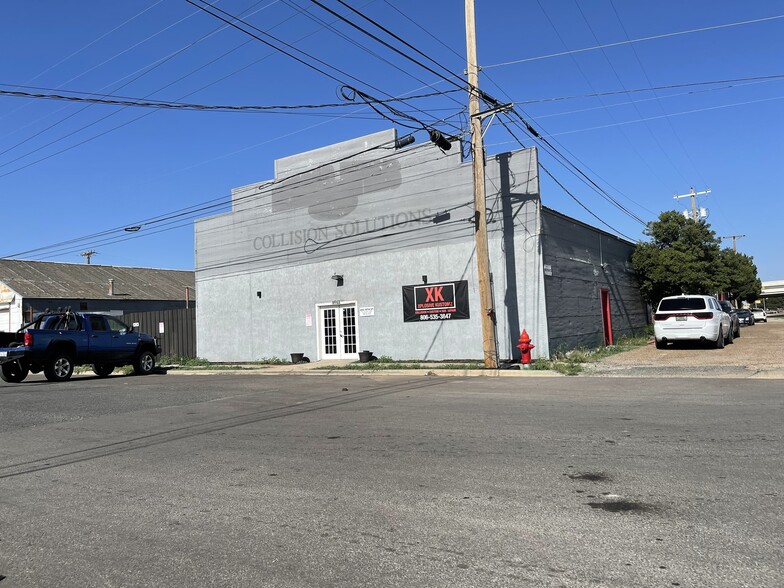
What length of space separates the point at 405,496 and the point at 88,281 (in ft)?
153

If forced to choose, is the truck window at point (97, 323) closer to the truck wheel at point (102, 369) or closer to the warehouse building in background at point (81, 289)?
the truck wheel at point (102, 369)

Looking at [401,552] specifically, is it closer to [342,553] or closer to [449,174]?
[342,553]

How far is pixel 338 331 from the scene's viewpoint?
22281mm

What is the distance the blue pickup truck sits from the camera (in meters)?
16.9

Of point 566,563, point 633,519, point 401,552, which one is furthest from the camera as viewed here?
point 633,519

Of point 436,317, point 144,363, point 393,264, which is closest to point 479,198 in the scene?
point 436,317

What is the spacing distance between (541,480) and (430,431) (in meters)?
2.56

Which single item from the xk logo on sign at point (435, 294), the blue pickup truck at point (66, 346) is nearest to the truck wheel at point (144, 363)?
the blue pickup truck at point (66, 346)

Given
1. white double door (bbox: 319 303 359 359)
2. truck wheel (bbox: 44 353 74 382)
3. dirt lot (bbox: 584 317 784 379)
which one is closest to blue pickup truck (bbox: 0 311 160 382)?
truck wheel (bbox: 44 353 74 382)

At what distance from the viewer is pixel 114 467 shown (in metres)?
6.39

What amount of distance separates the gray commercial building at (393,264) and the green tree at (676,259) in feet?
5.47

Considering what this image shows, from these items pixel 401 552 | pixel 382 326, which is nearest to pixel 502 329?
pixel 382 326

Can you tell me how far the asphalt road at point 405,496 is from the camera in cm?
360

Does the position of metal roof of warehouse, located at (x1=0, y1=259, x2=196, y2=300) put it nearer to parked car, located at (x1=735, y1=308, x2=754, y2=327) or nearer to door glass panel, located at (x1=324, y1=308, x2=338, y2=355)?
door glass panel, located at (x1=324, y1=308, x2=338, y2=355)
